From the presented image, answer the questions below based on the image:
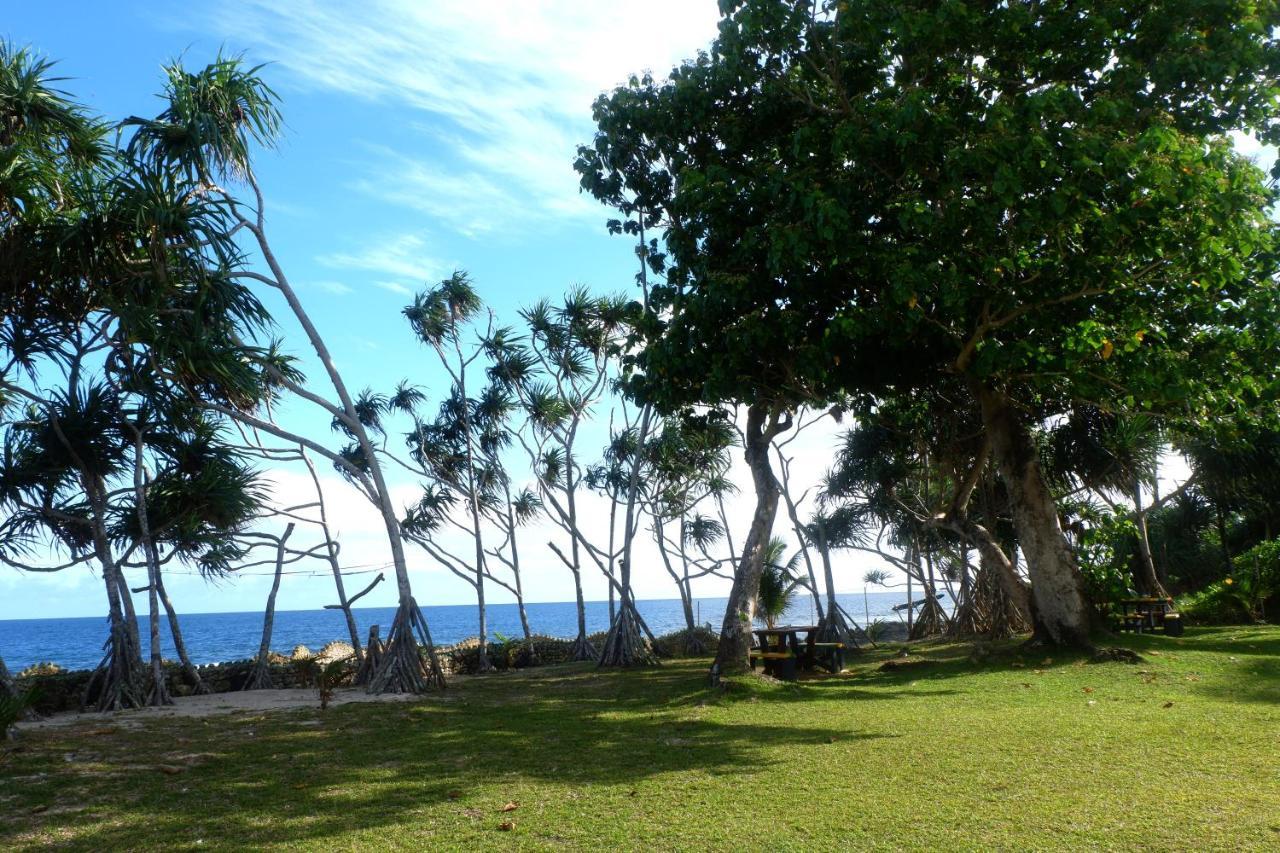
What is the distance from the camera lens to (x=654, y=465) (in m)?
19.6

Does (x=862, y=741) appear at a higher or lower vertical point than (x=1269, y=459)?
lower

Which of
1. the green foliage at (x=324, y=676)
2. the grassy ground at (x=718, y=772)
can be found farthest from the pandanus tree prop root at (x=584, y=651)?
the grassy ground at (x=718, y=772)

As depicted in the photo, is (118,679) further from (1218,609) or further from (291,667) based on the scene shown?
(1218,609)

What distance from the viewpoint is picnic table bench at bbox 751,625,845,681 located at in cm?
1140

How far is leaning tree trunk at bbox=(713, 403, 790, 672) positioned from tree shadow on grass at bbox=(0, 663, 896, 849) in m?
1.18

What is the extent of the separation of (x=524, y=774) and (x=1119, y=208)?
7117 millimetres

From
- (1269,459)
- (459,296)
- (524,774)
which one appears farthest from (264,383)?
(1269,459)

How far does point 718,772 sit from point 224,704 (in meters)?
7.78

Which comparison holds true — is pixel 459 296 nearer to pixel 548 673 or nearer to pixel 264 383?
pixel 264 383

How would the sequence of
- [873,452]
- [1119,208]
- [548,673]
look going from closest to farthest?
[1119,208]
[548,673]
[873,452]

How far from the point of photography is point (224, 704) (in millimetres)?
10969

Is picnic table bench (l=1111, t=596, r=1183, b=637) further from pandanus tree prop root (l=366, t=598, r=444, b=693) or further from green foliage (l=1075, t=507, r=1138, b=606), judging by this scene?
pandanus tree prop root (l=366, t=598, r=444, b=693)

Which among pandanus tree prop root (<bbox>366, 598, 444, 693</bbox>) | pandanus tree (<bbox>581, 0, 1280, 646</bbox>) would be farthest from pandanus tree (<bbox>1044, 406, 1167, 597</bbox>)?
pandanus tree prop root (<bbox>366, 598, 444, 693</bbox>)

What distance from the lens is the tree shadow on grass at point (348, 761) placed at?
188 inches
